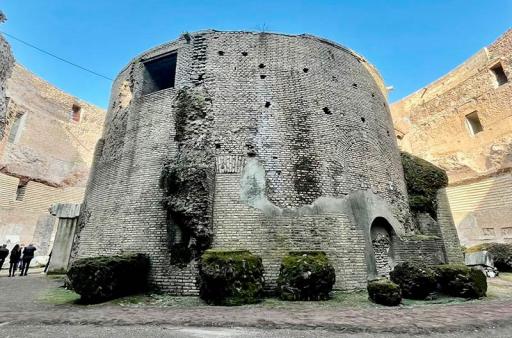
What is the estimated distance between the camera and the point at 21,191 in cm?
2209

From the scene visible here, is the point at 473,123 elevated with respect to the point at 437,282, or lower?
elevated

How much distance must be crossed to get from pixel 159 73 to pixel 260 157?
6359 millimetres

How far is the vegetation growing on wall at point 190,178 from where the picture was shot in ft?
27.5

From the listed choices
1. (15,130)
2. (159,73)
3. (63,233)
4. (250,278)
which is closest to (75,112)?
(15,130)

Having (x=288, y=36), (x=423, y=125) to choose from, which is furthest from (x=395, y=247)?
(x=423, y=125)

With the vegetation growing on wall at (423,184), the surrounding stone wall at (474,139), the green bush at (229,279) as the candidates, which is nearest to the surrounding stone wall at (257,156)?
the vegetation growing on wall at (423,184)

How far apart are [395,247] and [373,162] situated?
2.89m

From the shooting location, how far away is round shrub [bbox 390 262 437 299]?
7457 mm

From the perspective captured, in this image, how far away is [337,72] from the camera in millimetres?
11438

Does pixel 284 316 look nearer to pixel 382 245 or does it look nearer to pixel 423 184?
pixel 382 245

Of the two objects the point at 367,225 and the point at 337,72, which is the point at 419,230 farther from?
the point at 337,72

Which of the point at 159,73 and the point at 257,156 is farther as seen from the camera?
the point at 159,73

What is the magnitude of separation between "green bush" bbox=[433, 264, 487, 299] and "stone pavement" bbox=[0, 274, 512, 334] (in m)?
0.54

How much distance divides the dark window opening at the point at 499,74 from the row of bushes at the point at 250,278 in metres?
22.5
